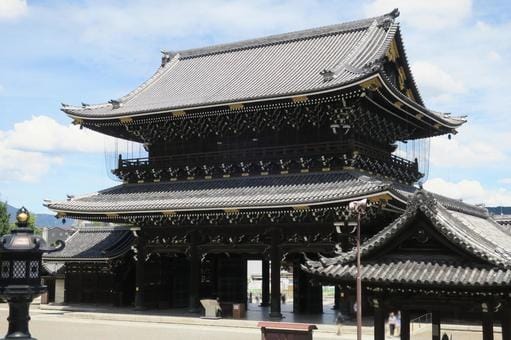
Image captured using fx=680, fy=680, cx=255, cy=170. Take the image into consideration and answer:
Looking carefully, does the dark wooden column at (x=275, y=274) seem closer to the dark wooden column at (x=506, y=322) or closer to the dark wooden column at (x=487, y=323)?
the dark wooden column at (x=487, y=323)

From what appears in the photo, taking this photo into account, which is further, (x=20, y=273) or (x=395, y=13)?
(x=395, y=13)

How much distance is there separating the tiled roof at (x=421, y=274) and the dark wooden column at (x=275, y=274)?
1828 centimetres

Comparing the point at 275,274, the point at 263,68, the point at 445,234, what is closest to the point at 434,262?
the point at 445,234

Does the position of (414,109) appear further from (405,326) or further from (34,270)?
(34,270)

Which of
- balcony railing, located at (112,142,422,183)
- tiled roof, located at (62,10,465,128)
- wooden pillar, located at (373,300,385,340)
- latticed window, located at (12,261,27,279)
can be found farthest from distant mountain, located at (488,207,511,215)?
latticed window, located at (12,261,27,279)

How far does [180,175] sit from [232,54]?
10450mm

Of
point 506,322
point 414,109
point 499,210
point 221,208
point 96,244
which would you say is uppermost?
point 414,109

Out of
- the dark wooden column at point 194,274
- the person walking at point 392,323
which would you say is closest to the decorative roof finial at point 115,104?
the dark wooden column at point 194,274

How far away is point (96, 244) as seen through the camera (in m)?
46.2

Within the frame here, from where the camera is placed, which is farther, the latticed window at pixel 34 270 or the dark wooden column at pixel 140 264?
the dark wooden column at pixel 140 264

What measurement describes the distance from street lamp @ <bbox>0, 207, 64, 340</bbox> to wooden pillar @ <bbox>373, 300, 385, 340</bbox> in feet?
25.9

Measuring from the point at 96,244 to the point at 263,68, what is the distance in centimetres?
1655

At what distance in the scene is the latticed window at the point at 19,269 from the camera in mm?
13031

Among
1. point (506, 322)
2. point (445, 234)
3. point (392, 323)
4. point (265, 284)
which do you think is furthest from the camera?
point (265, 284)
